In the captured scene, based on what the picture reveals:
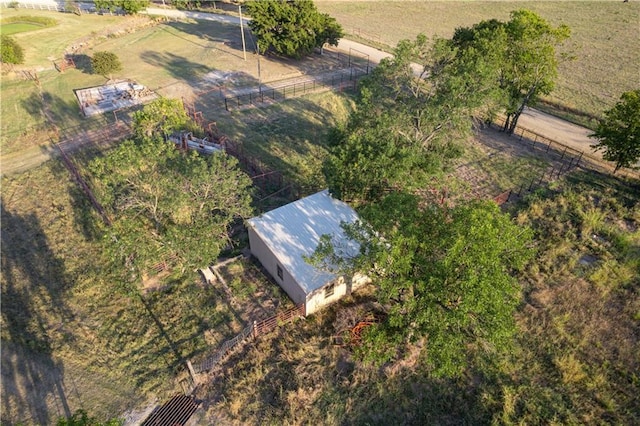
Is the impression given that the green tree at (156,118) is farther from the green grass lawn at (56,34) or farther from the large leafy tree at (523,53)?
the green grass lawn at (56,34)

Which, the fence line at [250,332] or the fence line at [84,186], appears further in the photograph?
the fence line at [84,186]

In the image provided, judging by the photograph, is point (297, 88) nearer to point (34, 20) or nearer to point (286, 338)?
point (286, 338)

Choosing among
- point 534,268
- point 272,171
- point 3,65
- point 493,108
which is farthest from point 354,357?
point 3,65

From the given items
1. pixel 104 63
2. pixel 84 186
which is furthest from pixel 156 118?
pixel 104 63

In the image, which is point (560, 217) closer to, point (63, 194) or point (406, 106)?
point (406, 106)

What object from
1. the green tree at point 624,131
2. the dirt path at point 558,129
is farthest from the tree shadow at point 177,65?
the green tree at point 624,131

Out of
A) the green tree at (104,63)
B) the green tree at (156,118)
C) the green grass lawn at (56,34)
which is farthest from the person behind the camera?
the green grass lawn at (56,34)

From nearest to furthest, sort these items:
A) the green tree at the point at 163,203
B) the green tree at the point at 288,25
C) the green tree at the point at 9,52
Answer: the green tree at the point at 163,203 < the green tree at the point at 9,52 < the green tree at the point at 288,25
